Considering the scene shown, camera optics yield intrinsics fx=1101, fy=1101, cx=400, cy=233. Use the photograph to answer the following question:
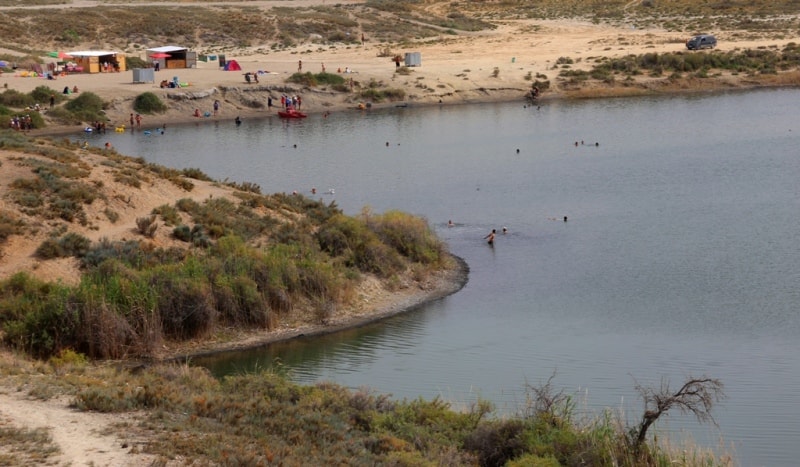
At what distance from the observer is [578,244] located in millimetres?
40594

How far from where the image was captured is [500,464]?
19109 mm

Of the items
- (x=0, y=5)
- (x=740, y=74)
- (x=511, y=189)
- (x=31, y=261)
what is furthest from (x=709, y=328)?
(x=0, y=5)

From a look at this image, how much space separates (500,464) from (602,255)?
20744 mm

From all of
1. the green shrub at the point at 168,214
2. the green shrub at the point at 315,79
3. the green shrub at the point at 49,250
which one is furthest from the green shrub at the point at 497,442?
the green shrub at the point at 315,79

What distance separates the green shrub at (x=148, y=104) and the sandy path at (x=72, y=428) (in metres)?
59.7

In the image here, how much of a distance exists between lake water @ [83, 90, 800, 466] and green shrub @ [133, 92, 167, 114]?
132 inches

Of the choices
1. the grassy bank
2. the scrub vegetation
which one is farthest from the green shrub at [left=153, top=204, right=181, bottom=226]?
the scrub vegetation

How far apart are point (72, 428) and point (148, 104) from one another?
62.2 meters

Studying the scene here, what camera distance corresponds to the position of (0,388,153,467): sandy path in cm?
1584

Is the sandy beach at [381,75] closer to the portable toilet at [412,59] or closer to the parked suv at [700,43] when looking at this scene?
the portable toilet at [412,59]

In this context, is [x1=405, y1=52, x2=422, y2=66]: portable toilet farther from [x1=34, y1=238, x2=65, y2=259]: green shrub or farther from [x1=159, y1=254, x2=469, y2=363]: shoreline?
[x1=34, y1=238, x2=65, y2=259]: green shrub

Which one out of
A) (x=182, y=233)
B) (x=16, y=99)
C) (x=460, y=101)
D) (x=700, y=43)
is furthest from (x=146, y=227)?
(x=700, y=43)

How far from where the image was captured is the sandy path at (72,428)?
1584 centimetres

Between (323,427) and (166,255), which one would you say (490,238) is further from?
(323,427)
